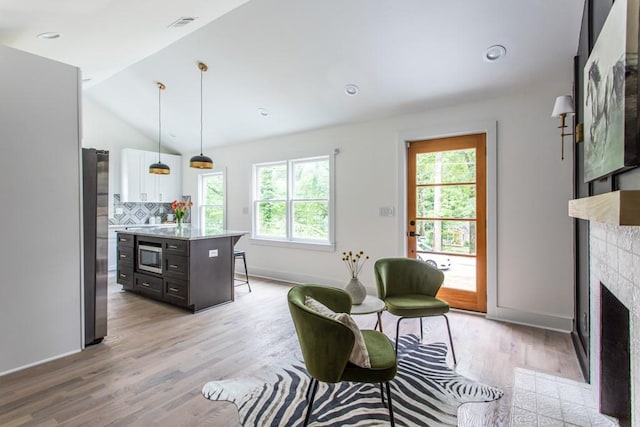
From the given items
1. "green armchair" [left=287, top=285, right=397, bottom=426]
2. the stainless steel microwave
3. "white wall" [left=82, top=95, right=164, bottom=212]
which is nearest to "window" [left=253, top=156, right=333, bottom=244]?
the stainless steel microwave

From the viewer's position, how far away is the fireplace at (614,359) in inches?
64.0

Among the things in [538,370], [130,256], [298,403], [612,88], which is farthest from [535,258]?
[130,256]

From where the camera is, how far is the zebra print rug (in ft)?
6.12

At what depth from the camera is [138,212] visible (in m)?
6.89

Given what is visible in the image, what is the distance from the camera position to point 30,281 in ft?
8.16

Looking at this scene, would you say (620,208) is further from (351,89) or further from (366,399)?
(351,89)

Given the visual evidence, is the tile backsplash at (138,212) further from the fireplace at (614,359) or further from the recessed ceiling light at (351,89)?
the fireplace at (614,359)

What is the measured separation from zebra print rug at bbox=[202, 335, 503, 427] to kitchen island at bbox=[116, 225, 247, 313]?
69.1 inches

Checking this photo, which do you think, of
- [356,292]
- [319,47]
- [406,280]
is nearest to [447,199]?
[406,280]

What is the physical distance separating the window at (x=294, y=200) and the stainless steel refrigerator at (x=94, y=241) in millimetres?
2849

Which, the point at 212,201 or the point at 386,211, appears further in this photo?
the point at 212,201

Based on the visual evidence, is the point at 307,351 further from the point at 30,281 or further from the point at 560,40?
the point at 560,40

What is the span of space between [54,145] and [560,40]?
4387mm

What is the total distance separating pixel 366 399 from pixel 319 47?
10.9 feet
